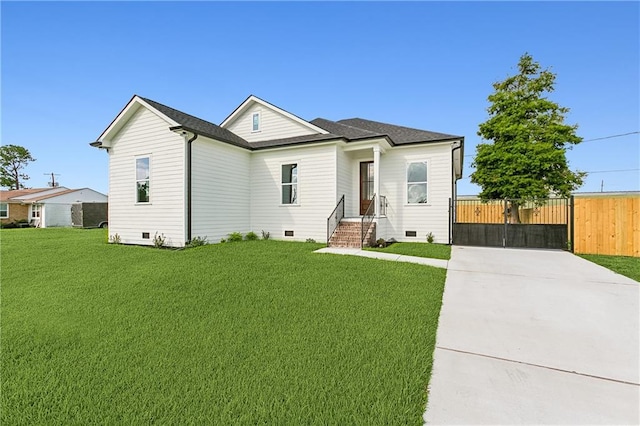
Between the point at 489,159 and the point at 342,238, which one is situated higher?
the point at 489,159

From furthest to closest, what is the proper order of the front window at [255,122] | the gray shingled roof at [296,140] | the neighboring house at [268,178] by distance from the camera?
the front window at [255,122] < the gray shingled roof at [296,140] < the neighboring house at [268,178]

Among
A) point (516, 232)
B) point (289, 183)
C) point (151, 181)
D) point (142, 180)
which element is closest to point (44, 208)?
point (142, 180)

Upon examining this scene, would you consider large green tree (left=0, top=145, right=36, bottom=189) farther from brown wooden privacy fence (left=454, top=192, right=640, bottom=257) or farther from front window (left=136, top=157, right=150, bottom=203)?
brown wooden privacy fence (left=454, top=192, right=640, bottom=257)

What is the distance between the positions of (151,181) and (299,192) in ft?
17.3

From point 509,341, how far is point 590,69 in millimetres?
16211

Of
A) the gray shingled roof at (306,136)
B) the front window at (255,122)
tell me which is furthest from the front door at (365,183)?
the front window at (255,122)

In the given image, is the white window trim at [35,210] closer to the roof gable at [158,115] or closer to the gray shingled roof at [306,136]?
the roof gable at [158,115]

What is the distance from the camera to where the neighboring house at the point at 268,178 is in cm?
910

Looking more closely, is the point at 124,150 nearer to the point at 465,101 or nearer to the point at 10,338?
the point at 10,338

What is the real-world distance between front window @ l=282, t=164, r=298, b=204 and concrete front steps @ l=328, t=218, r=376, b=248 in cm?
235

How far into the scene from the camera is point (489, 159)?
523 inches

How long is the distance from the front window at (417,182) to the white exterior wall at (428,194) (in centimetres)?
14

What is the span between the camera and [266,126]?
12.0 m

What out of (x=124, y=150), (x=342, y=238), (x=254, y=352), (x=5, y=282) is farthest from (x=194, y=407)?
(x=124, y=150)
